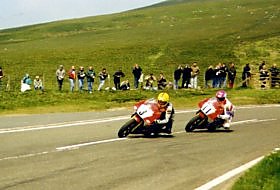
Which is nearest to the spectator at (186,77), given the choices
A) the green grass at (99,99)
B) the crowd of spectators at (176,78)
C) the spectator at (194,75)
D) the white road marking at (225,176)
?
the crowd of spectators at (176,78)

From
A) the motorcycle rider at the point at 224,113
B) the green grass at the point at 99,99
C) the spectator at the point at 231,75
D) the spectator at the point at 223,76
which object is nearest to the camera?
the motorcycle rider at the point at 224,113

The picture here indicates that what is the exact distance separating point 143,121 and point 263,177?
22.0ft

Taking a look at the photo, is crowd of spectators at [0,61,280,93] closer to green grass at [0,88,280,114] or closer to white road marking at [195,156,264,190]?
green grass at [0,88,280,114]

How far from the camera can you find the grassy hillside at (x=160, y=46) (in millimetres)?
63853

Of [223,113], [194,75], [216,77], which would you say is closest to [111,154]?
[223,113]

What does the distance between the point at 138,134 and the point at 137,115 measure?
0.86m

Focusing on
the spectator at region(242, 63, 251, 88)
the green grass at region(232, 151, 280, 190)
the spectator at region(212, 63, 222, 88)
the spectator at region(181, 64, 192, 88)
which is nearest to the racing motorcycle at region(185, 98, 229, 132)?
the green grass at region(232, 151, 280, 190)

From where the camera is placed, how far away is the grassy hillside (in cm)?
6385

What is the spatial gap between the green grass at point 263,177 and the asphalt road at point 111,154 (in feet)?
2.38

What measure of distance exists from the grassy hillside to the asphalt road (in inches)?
383

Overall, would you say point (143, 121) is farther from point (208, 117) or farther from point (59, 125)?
point (59, 125)

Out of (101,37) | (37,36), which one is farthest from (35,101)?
(37,36)

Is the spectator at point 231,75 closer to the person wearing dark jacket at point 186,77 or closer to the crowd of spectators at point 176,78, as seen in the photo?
the crowd of spectators at point 176,78

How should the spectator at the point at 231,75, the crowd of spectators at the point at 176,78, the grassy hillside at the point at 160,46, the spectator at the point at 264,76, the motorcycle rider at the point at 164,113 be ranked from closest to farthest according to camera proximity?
the motorcycle rider at the point at 164,113 < the crowd of spectators at the point at 176,78 < the spectator at the point at 231,75 < the spectator at the point at 264,76 < the grassy hillside at the point at 160,46
